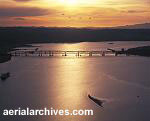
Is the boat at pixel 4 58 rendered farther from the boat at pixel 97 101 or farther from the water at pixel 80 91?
the boat at pixel 97 101

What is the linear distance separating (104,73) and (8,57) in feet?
63.7

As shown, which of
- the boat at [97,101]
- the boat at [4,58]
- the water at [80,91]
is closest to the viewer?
the water at [80,91]

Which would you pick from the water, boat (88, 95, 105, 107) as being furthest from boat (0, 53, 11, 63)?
boat (88, 95, 105, 107)

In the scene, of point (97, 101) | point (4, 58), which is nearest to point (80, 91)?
point (97, 101)

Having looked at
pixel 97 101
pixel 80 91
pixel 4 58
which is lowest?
pixel 4 58

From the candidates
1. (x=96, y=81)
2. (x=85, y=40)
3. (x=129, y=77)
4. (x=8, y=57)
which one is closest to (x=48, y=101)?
(x=96, y=81)

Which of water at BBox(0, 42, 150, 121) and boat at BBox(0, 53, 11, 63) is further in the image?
boat at BBox(0, 53, 11, 63)

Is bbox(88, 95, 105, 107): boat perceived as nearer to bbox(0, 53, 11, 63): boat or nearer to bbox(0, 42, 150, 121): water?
bbox(0, 42, 150, 121): water

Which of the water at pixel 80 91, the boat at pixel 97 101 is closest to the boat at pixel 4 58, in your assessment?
the water at pixel 80 91

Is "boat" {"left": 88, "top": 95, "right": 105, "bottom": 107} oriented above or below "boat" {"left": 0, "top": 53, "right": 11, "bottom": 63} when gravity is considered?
above

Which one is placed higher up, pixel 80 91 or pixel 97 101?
pixel 97 101

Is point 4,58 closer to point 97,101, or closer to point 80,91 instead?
point 80,91

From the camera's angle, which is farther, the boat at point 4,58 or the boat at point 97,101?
the boat at point 4,58

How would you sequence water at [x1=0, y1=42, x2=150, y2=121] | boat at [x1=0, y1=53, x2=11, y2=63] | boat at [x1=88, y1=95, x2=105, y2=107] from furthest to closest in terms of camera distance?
1. boat at [x1=0, y1=53, x2=11, y2=63]
2. boat at [x1=88, y1=95, x2=105, y2=107]
3. water at [x1=0, y1=42, x2=150, y2=121]
